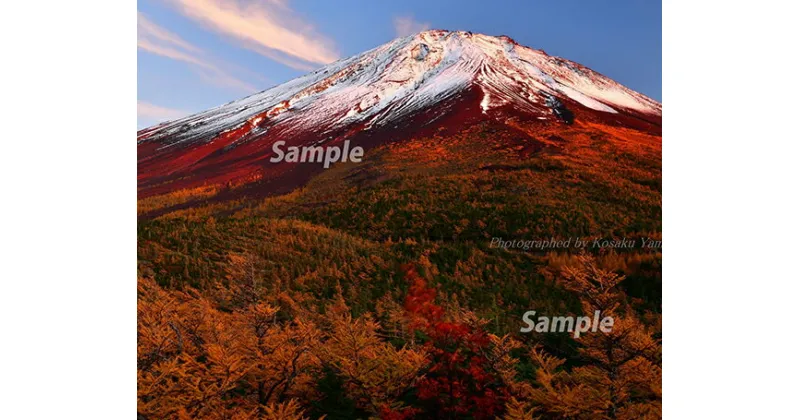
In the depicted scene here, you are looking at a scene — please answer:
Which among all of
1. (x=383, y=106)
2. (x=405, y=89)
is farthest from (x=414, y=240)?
(x=405, y=89)

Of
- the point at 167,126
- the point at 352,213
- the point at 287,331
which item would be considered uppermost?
the point at 167,126

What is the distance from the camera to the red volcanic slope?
419cm

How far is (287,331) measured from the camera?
3.49 meters

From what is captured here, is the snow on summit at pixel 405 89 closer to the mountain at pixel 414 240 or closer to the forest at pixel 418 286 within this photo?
the mountain at pixel 414 240

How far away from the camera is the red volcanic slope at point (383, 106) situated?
4191 millimetres

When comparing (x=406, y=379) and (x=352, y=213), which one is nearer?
(x=406, y=379)

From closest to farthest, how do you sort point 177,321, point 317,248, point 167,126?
point 177,321 → point 317,248 → point 167,126

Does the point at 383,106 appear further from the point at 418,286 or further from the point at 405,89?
the point at 418,286

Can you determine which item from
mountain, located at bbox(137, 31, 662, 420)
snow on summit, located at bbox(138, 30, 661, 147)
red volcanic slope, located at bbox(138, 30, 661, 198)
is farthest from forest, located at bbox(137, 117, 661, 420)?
snow on summit, located at bbox(138, 30, 661, 147)

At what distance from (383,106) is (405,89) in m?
0.29

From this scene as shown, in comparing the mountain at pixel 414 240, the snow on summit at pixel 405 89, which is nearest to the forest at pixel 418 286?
the mountain at pixel 414 240

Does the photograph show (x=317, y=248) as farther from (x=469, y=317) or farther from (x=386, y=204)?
(x=469, y=317)
